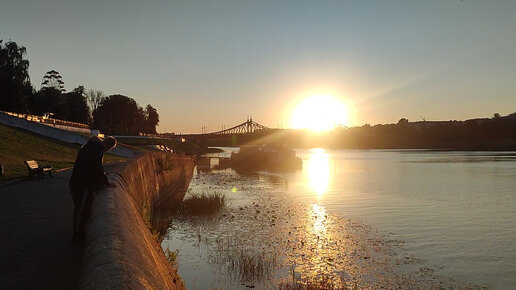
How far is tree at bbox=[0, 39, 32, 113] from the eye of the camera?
78312mm

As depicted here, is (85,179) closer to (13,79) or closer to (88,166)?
(88,166)

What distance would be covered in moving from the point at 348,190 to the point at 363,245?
74.3ft

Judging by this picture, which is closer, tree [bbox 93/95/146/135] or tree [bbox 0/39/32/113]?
tree [bbox 0/39/32/113]

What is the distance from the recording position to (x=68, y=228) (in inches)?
392

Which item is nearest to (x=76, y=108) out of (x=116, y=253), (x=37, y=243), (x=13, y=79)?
(x=13, y=79)

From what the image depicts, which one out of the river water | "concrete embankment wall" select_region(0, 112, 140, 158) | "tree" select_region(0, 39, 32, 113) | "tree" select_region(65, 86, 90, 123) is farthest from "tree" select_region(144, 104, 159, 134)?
the river water

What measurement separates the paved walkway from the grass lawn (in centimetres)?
1545

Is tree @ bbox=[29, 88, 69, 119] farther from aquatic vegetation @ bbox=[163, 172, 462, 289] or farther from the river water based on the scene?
aquatic vegetation @ bbox=[163, 172, 462, 289]

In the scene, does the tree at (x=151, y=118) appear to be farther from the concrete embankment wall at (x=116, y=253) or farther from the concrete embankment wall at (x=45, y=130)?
the concrete embankment wall at (x=116, y=253)

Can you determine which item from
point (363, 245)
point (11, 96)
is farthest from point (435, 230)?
point (11, 96)

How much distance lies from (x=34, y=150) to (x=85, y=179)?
35229 mm

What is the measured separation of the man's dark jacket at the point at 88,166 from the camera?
8.45 metres

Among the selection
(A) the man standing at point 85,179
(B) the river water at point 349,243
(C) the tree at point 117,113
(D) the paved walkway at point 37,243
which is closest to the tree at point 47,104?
(C) the tree at point 117,113

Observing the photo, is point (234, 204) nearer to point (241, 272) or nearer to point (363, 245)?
point (363, 245)
